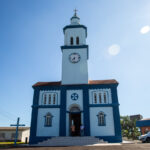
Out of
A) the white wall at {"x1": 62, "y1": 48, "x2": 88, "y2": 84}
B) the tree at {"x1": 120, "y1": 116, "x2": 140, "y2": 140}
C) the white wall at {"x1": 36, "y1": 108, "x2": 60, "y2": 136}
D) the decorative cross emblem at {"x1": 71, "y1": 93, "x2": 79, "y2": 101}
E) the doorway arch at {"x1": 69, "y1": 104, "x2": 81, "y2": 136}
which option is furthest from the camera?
the tree at {"x1": 120, "y1": 116, "x2": 140, "y2": 140}

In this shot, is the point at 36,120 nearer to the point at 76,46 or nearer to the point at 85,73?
the point at 85,73

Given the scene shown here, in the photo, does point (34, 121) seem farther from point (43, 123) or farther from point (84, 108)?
point (84, 108)

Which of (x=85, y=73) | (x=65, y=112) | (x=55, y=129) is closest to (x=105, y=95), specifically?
(x=85, y=73)

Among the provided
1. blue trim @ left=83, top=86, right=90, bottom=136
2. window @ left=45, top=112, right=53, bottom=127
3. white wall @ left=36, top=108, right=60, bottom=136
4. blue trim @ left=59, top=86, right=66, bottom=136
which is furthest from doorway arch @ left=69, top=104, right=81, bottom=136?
window @ left=45, top=112, right=53, bottom=127

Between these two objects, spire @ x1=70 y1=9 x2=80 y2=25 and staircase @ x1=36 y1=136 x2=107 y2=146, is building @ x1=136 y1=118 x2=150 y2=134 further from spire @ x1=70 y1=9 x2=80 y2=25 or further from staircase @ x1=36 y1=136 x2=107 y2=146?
spire @ x1=70 y1=9 x2=80 y2=25

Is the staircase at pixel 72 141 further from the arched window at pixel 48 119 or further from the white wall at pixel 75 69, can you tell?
the white wall at pixel 75 69

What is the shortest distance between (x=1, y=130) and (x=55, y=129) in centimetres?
2610

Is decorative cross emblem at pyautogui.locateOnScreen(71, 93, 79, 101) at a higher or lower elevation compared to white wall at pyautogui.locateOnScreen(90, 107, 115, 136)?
higher

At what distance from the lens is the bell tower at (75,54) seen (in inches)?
998

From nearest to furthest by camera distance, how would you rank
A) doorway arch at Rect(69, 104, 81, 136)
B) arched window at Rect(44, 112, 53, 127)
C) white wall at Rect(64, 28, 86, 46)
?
arched window at Rect(44, 112, 53, 127), doorway arch at Rect(69, 104, 81, 136), white wall at Rect(64, 28, 86, 46)

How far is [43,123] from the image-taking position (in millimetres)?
22391

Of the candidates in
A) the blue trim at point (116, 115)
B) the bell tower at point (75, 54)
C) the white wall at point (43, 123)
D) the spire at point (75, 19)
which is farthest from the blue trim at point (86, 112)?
the spire at point (75, 19)

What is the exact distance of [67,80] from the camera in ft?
82.7

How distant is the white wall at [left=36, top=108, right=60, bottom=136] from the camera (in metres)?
21.8
